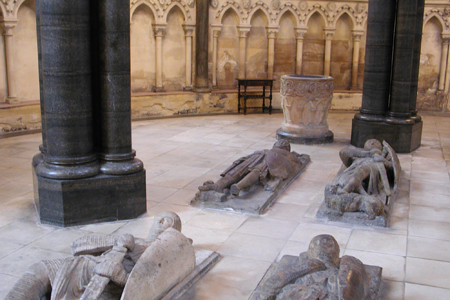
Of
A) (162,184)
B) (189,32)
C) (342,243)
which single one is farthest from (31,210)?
(189,32)

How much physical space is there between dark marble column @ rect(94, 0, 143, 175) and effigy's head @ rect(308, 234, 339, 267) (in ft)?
7.19

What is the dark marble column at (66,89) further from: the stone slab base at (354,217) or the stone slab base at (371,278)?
the stone slab base at (354,217)

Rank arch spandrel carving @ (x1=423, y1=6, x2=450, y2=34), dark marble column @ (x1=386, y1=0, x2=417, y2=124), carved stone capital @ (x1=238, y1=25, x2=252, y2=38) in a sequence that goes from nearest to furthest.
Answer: dark marble column @ (x1=386, y1=0, x2=417, y2=124) < arch spandrel carving @ (x1=423, y1=6, x2=450, y2=34) < carved stone capital @ (x1=238, y1=25, x2=252, y2=38)

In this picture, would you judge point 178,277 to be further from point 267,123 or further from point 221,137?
point 267,123

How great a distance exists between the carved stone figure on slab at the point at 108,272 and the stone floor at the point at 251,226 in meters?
0.44

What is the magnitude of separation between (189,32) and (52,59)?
783 cm

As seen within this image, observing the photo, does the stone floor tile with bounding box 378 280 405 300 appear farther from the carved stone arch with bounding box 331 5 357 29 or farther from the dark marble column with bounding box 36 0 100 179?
the carved stone arch with bounding box 331 5 357 29

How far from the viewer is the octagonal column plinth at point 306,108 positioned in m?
8.70

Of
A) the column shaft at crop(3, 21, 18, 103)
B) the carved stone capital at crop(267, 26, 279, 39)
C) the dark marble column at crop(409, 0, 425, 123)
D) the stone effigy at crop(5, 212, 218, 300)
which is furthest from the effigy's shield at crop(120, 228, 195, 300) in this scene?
the carved stone capital at crop(267, 26, 279, 39)

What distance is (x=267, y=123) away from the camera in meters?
10.8

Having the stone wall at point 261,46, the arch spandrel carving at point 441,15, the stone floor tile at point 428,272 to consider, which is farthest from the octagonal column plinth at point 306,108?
the arch spandrel carving at point 441,15

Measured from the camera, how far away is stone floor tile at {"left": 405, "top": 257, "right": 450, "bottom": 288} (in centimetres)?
369

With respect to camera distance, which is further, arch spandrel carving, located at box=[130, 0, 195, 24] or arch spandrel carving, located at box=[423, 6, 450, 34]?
arch spandrel carving, located at box=[423, 6, 450, 34]

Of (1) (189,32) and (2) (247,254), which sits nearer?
(2) (247,254)
